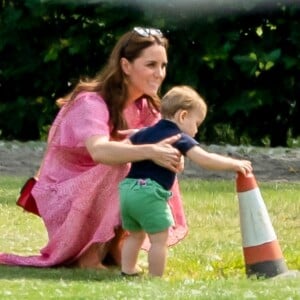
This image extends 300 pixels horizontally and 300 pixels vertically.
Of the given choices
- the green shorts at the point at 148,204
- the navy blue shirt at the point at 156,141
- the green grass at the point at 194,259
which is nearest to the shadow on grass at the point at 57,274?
the green grass at the point at 194,259

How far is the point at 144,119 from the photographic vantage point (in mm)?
6605

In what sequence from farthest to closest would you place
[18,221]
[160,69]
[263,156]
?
1. [263,156]
2. [18,221]
3. [160,69]

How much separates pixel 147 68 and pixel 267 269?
1121 mm

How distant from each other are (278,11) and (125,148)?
682 centimetres

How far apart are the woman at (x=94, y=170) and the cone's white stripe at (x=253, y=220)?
20.1 inches

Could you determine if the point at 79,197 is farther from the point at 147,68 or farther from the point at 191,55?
the point at 191,55

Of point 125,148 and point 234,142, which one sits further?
point 234,142

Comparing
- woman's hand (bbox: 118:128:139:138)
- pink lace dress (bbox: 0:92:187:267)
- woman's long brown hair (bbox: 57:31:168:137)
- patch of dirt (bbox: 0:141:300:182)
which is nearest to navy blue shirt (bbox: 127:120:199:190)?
woman's hand (bbox: 118:128:139:138)

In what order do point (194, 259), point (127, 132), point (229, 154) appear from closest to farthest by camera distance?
point (127, 132), point (194, 259), point (229, 154)

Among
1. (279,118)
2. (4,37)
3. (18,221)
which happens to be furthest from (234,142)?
(18,221)

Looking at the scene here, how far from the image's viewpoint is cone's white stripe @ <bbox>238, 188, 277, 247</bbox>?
595 cm

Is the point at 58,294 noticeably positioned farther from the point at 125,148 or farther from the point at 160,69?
the point at 160,69

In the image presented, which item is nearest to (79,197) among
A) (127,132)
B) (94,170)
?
(94,170)

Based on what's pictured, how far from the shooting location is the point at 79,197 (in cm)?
627
